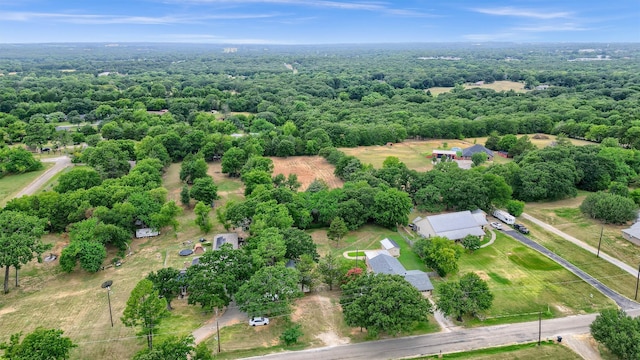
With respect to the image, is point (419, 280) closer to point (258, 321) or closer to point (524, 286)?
point (524, 286)

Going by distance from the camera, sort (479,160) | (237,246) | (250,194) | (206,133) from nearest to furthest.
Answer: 1. (237,246)
2. (250,194)
3. (479,160)
4. (206,133)

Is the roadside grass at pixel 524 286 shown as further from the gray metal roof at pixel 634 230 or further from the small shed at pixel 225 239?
the small shed at pixel 225 239

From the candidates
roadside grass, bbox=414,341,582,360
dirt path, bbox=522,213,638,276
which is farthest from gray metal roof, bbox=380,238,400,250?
dirt path, bbox=522,213,638,276

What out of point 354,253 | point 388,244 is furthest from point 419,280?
point 354,253

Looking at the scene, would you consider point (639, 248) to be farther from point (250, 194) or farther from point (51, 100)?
point (51, 100)

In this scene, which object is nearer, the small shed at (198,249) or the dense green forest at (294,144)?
the small shed at (198,249)

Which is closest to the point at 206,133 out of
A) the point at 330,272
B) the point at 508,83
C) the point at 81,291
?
the point at 81,291

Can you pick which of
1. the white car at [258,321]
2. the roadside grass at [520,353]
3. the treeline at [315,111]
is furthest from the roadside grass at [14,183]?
the roadside grass at [520,353]

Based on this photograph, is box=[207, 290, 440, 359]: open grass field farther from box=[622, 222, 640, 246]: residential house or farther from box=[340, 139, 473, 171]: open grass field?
box=[340, 139, 473, 171]: open grass field
